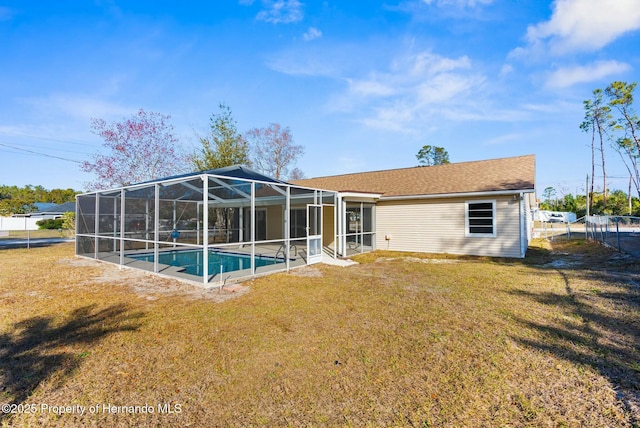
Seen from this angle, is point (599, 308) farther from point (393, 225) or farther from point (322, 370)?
point (393, 225)

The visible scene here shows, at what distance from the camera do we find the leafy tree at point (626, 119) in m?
27.3

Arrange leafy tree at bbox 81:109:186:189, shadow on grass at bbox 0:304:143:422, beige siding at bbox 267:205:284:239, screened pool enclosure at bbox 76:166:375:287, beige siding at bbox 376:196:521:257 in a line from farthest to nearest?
1. leafy tree at bbox 81:109:186:189
2. beige siding at bbox 267:205:284:239
3. beige siding at bbox 376:196:521:257
4. screened pool enclosure at bbox 76:166:375:287
5. shadow on grass at bbox 0:304:143:422

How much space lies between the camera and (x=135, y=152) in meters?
20.4

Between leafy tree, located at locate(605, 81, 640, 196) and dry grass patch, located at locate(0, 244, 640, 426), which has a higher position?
leafy tree, located at locate(605, 81, 640, 196)

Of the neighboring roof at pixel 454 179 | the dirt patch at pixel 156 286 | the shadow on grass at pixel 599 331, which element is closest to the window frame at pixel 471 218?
the neighboring roof at pixel 454 179

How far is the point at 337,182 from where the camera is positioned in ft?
59.3

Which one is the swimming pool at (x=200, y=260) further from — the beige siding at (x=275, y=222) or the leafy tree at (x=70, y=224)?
the leafy tree at (x=70, y=224)

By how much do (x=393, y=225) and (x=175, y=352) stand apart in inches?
458

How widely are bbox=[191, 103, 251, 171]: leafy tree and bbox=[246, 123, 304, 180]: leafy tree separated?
11218mm

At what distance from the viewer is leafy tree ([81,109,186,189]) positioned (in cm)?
1964

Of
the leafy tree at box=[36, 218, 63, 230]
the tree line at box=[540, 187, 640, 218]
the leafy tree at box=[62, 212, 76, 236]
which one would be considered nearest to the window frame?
the leafy tree at box=[62, 212, 76, 236]

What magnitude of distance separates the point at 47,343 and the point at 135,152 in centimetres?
1963

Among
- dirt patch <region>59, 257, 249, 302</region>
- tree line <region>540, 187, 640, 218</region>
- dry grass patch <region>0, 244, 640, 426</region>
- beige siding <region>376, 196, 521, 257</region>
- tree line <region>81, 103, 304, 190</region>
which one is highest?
tree line <region>81, 103, 304, 190</region>

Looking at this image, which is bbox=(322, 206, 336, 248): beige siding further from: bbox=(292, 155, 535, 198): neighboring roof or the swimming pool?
the swimming pool
